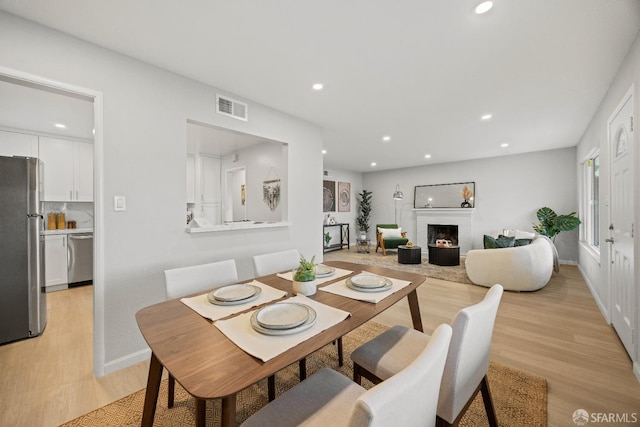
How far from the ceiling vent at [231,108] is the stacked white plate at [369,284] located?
6.96ft

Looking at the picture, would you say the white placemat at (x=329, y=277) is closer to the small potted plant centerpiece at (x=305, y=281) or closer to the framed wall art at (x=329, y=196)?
the small potted plant centerpiece at (x=305, y=281)

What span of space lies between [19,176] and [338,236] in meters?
6.75

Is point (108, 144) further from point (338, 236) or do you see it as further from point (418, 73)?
point (338, 236)

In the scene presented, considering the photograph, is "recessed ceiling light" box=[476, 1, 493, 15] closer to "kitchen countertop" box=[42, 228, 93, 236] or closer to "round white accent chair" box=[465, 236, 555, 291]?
"round white accent chair" box=[465, 236, 555, 291]

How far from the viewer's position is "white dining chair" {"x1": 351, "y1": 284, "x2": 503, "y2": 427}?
3.25ft

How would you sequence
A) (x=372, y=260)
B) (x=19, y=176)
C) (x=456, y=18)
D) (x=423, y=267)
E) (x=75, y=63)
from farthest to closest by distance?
(x=372, y=260), (x=423, y=267), (x=19, y=176), (x=75, y=63), (x=456, y=18)

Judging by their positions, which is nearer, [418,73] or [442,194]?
[418,73]

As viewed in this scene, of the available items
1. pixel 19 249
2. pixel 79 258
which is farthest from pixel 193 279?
pixel 79 258

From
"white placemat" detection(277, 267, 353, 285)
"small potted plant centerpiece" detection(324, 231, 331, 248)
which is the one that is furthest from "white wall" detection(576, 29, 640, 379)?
"small potted plant centerpiece" detection(324, 231, 331, 248)

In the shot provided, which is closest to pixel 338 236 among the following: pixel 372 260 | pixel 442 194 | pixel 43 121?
pixel 372 260

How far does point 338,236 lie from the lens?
26.8 feet

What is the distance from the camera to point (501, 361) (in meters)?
2.10

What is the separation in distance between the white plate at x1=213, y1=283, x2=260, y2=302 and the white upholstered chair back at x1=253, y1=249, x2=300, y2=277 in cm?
57

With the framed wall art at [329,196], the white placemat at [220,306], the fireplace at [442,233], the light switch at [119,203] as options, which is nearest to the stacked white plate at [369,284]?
the white placemat at [220,306]
